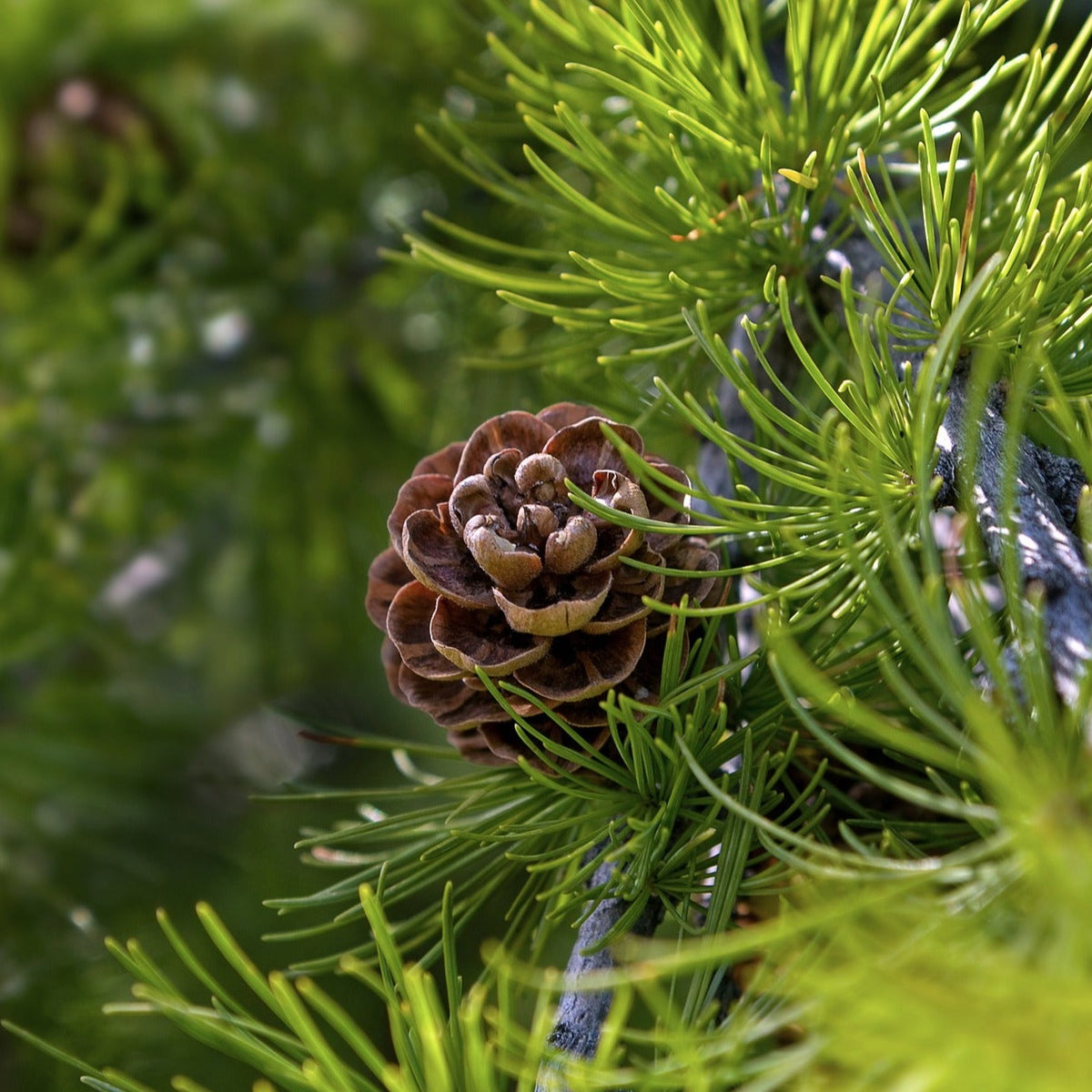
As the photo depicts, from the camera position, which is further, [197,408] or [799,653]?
[197,408]

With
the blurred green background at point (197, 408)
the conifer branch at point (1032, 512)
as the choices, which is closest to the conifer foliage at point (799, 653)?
the conifer branch at point (1032, 512)

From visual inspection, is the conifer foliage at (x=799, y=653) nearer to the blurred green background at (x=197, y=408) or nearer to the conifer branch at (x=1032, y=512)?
the conifer branch at (x=1032, y=512)

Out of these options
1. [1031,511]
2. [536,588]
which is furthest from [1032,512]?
[536,588]

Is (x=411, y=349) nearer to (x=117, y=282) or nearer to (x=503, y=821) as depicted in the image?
(x=117, y=282)

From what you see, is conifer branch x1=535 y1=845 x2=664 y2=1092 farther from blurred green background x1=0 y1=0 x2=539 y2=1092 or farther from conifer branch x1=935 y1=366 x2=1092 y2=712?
blurred green background x1=0 y1=0 x2=539 y2=1092

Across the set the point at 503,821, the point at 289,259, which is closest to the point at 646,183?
the point at 503,821

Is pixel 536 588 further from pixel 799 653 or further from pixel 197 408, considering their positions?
pixel 197 408
